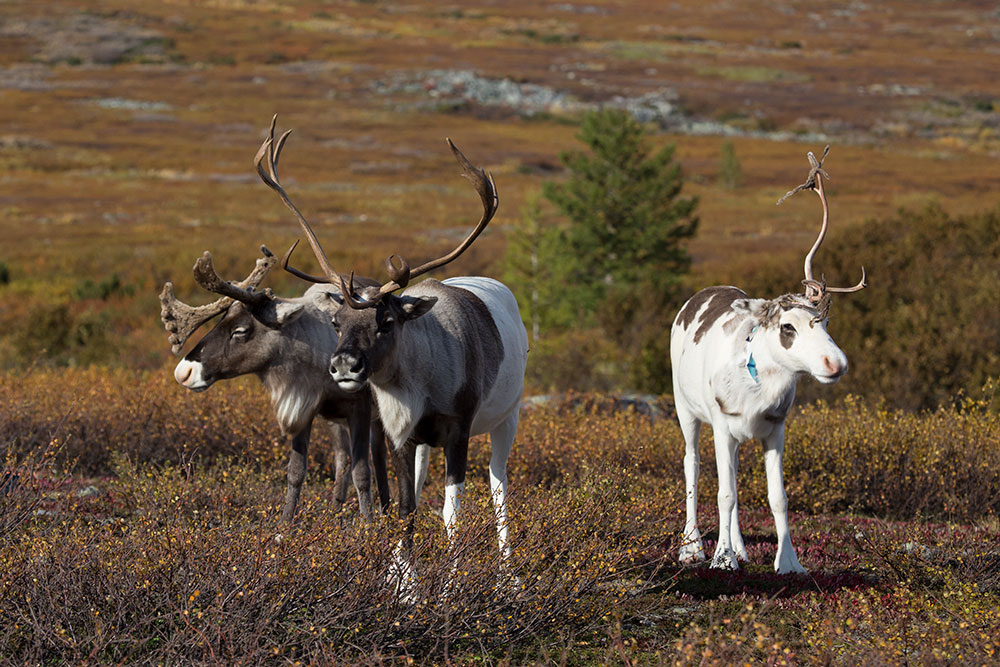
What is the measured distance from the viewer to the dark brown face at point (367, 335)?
6.11m

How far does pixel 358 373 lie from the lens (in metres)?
6.10

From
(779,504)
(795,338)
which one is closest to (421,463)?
(779,504)

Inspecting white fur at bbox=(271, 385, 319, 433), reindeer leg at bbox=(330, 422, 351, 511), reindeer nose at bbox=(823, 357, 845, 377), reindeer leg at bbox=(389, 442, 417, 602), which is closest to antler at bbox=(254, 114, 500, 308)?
reindeer leg at bbox=(389, 442, 417, 602)

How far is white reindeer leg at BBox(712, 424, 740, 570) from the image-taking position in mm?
7707

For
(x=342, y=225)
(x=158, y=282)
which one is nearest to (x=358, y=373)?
(x=158, y=282)

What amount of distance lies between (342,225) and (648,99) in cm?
6199

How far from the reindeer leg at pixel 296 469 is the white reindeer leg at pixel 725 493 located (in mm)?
2774

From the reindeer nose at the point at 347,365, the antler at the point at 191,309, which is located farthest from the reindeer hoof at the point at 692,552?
the antler at the point at 191,309

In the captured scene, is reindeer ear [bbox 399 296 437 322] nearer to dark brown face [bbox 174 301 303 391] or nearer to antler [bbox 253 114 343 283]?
antler [bbox 253 114 343 283]

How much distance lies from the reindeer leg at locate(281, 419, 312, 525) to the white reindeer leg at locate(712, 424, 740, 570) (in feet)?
9.10

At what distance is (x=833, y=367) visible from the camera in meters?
6.81

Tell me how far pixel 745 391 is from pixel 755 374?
131 millimetres

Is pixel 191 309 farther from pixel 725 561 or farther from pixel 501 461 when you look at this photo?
pixel 725 561

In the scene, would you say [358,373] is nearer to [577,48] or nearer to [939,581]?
[939,581]
